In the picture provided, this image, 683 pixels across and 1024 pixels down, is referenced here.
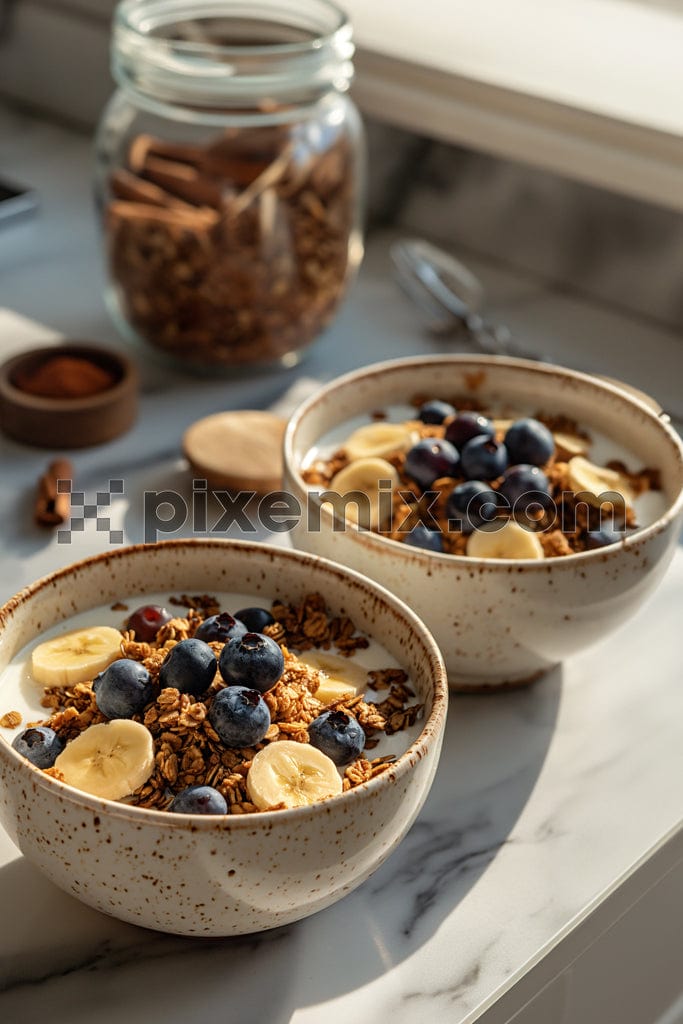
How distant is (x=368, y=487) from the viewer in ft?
2.69

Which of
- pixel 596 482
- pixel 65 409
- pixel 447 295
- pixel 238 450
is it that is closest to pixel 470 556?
pixel 596 482

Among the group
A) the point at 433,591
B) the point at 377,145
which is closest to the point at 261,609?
the point at 433,591

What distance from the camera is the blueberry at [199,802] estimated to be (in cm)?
57

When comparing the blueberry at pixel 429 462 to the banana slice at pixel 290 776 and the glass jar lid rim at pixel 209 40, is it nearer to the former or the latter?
the banana slice at pixel 290 776

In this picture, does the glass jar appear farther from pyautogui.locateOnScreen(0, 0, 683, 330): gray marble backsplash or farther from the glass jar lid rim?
pyautogui.locateOnScreen(0, 0, 683, 330): gray marble backsplash

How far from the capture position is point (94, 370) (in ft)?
3.70

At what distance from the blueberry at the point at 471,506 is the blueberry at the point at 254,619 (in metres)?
0.15

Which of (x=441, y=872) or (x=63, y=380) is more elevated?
(x=441, y=872)

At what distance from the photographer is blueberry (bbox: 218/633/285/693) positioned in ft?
2.07

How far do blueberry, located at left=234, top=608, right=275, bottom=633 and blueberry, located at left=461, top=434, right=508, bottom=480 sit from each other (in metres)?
0.18

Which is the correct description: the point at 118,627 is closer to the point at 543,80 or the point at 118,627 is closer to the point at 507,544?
the point at 507,544

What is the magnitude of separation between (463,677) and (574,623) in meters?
0.09

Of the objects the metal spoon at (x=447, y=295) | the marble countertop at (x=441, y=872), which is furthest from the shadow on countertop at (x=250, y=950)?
the metal spoon at (x=447, y=295)

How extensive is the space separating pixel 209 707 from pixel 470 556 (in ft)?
0.70
